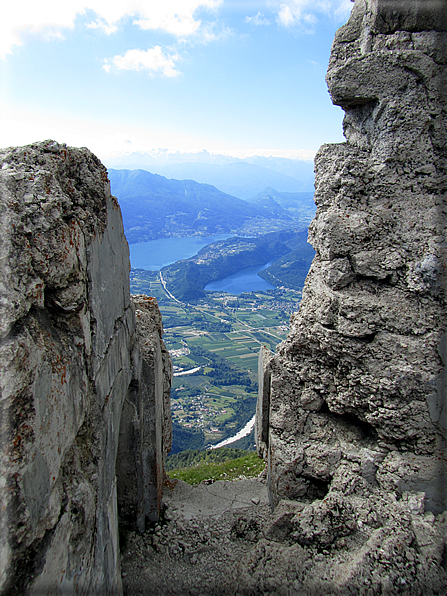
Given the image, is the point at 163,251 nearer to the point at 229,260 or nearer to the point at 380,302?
the point at 229,260

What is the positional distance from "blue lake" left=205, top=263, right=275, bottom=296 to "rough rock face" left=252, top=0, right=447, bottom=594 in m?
79.3

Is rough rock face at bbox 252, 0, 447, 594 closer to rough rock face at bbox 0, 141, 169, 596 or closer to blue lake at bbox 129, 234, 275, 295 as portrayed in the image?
rough rock face at bbox 0, 141, 169, 596

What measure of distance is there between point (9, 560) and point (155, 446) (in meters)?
4.89

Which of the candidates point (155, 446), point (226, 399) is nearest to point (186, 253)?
point (226, 399)

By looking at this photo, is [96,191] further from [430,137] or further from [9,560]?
[430,137]

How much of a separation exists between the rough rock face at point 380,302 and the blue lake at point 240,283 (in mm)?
79314

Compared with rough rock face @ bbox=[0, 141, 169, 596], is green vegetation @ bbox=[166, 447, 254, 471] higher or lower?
lower

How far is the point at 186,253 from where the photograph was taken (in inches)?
5074

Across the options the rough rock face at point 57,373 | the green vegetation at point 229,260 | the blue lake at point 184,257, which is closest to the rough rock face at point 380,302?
the rough rock face at point 57,373

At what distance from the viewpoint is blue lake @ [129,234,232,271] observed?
11100 centimetres

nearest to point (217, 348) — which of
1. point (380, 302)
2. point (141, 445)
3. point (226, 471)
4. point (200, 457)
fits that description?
point (200, 457)

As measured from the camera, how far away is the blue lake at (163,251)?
11100 centimetres

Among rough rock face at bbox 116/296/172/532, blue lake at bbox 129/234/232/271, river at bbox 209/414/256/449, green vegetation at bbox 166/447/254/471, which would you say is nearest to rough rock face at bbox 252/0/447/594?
rough rock face at bbox 116/296/172/532

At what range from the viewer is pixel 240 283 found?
318 ft
